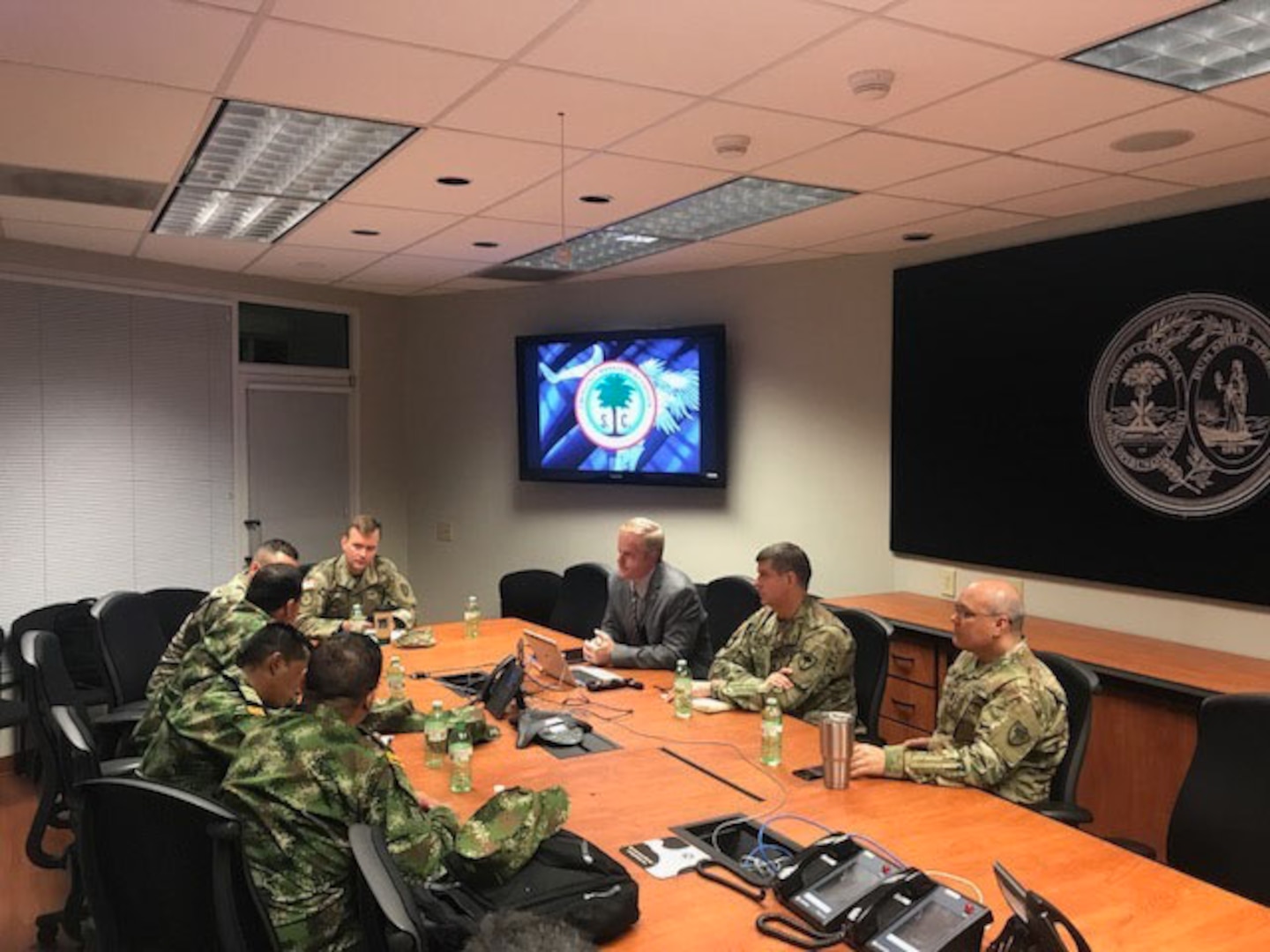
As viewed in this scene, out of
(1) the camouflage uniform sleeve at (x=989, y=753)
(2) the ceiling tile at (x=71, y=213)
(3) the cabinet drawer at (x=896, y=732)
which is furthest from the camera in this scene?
(3) the cabinet drawer at (x=896, y=732)

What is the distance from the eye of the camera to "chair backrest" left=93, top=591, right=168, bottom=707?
13.7 feet

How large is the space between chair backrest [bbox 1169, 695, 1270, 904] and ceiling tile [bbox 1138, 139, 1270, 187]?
1.99 meters

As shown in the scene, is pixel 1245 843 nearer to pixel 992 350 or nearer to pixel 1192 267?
pixel 1192 267

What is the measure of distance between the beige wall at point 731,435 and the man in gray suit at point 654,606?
1520 millimetres

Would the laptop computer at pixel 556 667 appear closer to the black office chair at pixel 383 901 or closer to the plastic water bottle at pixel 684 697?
the plastic water bottle at pixel 684 697

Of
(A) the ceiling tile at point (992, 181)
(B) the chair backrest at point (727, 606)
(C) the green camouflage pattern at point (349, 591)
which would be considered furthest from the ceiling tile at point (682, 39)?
(C) the green camouflage pattern at point (349, 591)

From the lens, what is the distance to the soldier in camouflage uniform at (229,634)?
3.20 m

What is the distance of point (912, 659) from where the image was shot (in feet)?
14.8

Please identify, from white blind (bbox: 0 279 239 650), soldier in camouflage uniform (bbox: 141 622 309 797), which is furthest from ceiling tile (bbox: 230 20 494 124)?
white blind (bbox: 0 279 239 650)

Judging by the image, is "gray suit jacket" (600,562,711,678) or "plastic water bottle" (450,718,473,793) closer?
"plastic water bottle" (450,718,473,793)

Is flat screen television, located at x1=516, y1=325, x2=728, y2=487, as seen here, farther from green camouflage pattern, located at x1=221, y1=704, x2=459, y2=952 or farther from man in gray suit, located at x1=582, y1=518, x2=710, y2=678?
green camouflage pattern, located at x1=221, y1=704, x2=459, y2=952

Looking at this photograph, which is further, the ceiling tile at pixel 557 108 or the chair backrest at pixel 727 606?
the chair backrest at pixel 727 606

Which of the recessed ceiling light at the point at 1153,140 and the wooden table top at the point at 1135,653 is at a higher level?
the recessed ceiling light at the point at 1153,140

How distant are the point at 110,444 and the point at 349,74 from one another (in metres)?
4.03
